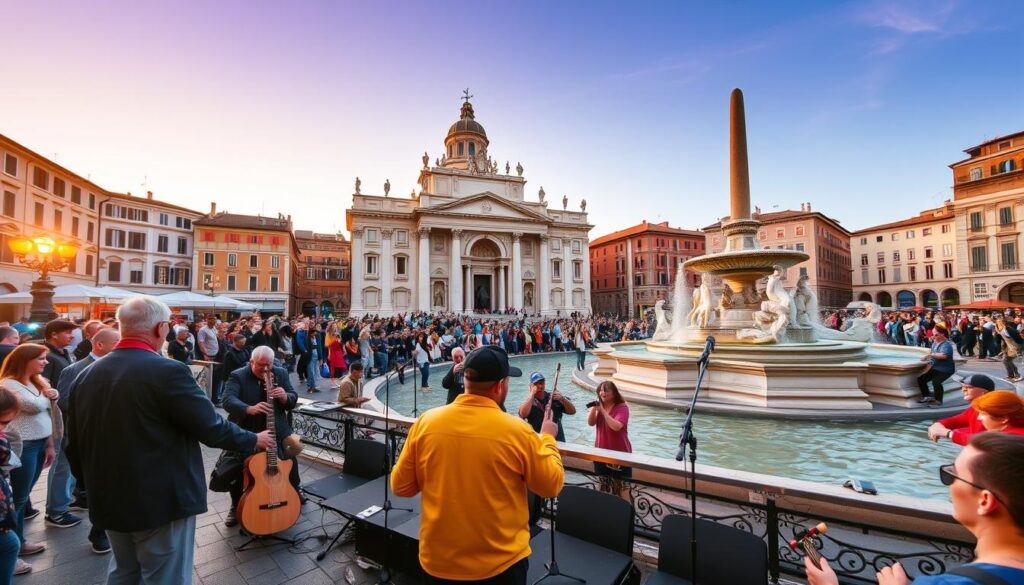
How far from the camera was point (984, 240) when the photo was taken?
37250 millimetres

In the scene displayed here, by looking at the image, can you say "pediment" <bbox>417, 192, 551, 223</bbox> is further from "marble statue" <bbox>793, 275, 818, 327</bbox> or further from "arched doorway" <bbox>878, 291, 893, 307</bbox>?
"arched doorway" <bbox>878, 291, 893, 307</bbox>

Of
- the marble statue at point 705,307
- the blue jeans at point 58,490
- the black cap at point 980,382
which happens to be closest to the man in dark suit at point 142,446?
the blue jeans at point 58,490

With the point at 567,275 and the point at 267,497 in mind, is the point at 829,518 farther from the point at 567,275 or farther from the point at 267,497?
the point at 567,275

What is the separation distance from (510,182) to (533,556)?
4606 centimetres

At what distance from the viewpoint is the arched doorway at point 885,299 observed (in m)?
54.0

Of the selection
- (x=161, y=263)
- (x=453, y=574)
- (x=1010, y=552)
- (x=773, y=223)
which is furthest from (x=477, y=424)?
(x=773, y=223)

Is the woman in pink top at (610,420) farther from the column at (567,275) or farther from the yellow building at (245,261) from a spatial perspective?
the yellow building at (245,261)

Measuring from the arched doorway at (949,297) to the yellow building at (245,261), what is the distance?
69.9 metres

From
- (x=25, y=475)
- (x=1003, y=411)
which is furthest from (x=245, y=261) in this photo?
(x=1003, y=411)

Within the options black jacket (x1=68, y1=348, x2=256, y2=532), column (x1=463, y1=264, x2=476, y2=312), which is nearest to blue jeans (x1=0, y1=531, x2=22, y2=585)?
black jacket (x1=68, y1=348, x2=256, y2=532)

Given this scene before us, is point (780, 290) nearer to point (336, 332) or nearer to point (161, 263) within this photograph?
point (336, 332)

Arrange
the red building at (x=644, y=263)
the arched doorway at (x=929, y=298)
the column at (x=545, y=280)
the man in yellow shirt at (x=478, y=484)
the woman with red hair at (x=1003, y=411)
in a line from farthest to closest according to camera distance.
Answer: the red building at (x=644, y=263)
the arched doorway at (x=929, y=298)
the column at (x=545, y=280)
the woman with red hair at (x=1003, y=411)
the man in yellow shirt at (x=478, y=484)

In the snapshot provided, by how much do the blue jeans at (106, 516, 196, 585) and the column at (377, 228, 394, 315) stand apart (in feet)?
128

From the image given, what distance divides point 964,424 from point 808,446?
2.51 metres
